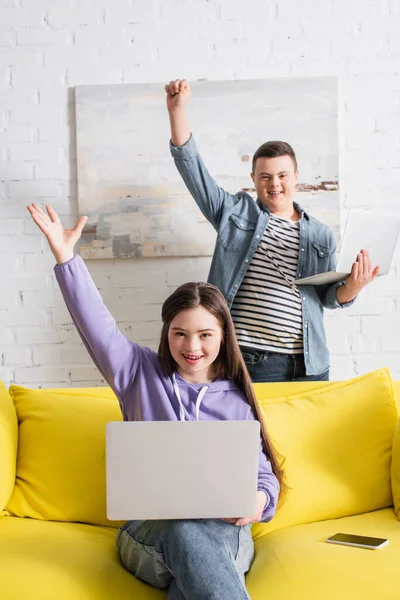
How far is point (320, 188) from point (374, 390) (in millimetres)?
1221

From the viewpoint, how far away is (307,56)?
336 cm

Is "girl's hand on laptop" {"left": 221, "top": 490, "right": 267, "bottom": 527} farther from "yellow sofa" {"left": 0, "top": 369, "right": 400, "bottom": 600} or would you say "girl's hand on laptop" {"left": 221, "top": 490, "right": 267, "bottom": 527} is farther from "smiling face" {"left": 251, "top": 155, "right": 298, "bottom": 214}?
"smiling face" {"left": 251, "top": 155, "right": 298, "bottom": 214}

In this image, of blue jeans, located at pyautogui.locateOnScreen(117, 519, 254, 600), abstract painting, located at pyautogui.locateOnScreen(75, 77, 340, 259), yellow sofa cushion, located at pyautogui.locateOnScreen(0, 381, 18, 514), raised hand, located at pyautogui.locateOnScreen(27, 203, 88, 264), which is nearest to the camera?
blue jeans, located at pyautogui.locateOnScreen(117, 519, 254, 600)

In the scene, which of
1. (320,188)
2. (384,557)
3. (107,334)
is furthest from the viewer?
(320,188)

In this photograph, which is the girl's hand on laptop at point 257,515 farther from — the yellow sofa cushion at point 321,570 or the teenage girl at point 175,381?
the yellow sofa cushion at point 321,570

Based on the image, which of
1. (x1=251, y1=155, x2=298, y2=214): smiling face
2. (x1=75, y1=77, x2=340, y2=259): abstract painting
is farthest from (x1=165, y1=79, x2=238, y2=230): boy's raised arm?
(x1=75, y1=77, x2=340, y2=259): abstract painting

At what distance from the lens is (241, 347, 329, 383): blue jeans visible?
9.46 feet

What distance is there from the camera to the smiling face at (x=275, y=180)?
2.96m

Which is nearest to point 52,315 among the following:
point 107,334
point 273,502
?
point 107,334

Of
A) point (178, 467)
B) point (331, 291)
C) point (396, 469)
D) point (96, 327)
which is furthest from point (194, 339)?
point (331, 291)

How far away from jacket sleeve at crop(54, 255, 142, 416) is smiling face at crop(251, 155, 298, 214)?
114 cm

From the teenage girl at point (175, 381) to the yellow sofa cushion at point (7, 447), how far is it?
387 millimetres

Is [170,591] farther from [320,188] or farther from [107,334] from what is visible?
[320,188]

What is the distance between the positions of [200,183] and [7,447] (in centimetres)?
126
